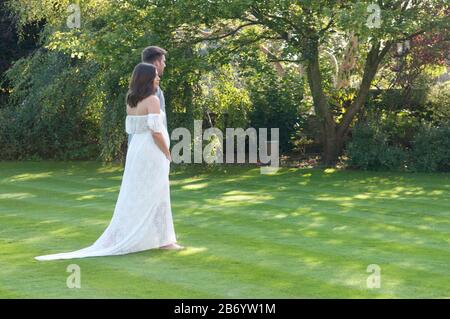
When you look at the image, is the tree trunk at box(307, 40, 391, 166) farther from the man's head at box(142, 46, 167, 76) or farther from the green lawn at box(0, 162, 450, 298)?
the man's head at box(142, 46, 167, 76)

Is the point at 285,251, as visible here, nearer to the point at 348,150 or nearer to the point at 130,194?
the point at 130,194

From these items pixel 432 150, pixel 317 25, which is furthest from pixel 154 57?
pixel 432 150

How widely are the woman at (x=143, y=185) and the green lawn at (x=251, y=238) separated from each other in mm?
270

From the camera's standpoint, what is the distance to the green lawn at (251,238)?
25.5 feet

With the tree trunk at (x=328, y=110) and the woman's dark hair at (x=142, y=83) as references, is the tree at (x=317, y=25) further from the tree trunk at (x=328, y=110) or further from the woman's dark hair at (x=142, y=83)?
the woman's dark hair at (x=142, y=83)

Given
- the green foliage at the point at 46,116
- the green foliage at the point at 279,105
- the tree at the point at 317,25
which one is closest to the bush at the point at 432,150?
the tree at the point at 317,25

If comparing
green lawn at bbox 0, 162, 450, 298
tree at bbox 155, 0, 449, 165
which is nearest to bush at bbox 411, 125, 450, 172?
green lawn at bbox 0, 162, 450, 298

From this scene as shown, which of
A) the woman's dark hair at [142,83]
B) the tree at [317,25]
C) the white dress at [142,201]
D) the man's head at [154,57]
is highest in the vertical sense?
the tree at [317,25]

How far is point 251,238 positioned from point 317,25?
9.11 metres

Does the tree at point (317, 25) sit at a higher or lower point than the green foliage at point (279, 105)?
higher

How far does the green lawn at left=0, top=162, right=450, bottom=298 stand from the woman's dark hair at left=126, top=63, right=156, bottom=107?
1734 mm

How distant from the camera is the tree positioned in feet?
56.3

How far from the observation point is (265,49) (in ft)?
71.7
